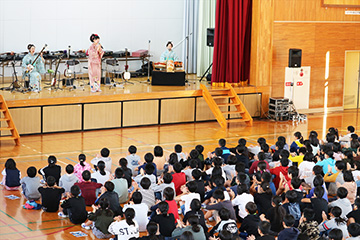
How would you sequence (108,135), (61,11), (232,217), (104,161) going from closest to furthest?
(232,217) → (104,161) → (108,135) → (61,11)

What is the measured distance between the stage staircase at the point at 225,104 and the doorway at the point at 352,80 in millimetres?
4863

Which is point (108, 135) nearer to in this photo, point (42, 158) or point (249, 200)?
point (42, 158)

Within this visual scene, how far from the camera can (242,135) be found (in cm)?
1631

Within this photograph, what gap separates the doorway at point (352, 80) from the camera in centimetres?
2062

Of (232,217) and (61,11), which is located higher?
(61,11)

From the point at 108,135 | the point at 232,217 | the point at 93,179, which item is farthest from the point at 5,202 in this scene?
the point at 108,135

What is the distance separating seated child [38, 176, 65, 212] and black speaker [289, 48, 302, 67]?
1107 centimetres

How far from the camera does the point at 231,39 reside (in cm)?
1848

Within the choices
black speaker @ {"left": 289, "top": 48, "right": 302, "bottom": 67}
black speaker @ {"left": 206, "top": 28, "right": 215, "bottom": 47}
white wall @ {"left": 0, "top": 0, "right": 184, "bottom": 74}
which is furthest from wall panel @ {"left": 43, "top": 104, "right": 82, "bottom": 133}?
black speaker @ {"left": 289, "top": 48, "right": 302, "bottom": 67}

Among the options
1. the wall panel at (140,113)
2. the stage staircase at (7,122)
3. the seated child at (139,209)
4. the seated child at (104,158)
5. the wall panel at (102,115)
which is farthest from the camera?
the wall panel at (140,113)

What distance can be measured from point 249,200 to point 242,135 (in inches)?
294

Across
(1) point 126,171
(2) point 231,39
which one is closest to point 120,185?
(1) point 126,171

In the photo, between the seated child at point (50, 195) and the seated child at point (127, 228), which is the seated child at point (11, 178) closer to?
the seated child at point (50, 195)

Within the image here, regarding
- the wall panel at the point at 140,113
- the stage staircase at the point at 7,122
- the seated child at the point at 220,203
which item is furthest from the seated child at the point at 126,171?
the wall panel at the point at 140,113
